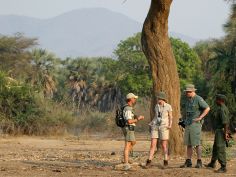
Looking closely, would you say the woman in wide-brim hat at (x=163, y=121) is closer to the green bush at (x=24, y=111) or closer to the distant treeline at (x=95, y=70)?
the green bush at (x=24, y=111)

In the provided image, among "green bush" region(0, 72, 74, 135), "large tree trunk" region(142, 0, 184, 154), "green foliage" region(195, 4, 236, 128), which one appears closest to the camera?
"large tree trunk" region(142, 0, 184, 154)

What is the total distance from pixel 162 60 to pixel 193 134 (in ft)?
12.4

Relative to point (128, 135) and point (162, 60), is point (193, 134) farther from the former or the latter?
point (162, 60)

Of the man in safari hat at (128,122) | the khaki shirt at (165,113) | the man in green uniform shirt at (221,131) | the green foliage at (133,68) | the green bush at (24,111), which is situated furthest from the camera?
the green foliage at (133,68)

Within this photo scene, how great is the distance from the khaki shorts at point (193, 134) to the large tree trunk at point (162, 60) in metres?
2.93

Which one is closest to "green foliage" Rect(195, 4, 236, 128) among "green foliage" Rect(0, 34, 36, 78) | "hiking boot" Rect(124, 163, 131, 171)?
"green foliage" Rect(0, 34, 36, 78)

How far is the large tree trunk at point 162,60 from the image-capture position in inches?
688

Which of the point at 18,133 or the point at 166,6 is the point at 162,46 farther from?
the point at 18,133

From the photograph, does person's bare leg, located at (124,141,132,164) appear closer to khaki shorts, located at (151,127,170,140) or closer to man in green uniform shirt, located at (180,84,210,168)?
khaki shorts, located at (151,127,170,140)

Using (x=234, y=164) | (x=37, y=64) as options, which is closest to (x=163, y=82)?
(x=234, y=164)

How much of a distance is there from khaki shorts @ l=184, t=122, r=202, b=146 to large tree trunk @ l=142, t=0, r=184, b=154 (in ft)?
9.63

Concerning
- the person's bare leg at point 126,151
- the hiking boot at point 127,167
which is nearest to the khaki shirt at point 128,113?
the person's bare leg at point 126,151

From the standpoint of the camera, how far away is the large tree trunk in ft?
57.4

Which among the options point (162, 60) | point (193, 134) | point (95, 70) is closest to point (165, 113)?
point (193, 134)
